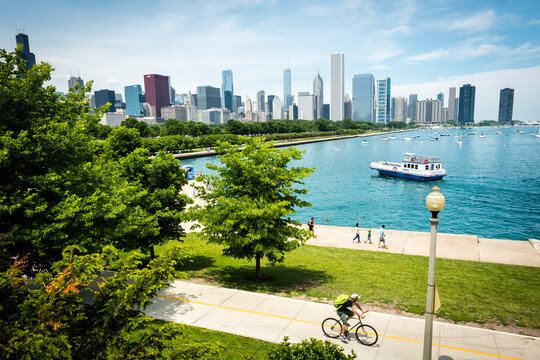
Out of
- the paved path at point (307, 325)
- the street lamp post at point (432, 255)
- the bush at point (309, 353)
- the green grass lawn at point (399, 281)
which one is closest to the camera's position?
the bush at point (309, 353)

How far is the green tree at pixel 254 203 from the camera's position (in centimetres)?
1407

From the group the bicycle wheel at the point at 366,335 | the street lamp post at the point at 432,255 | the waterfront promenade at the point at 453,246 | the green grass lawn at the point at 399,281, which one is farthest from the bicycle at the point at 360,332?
the waterfront promenade at the point at 453,246

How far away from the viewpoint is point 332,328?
34.5 ft

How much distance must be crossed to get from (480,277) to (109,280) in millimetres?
16574

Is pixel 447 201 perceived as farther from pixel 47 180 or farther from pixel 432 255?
pixel 47 180

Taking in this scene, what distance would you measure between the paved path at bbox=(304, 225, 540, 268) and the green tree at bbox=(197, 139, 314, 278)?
1041 cm

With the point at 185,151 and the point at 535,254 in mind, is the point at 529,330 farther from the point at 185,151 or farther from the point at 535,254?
the point at 185,151

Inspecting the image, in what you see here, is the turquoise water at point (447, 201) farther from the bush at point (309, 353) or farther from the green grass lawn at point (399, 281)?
the bush at point (309, 353)

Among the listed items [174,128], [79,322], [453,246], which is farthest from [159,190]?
[174,128]

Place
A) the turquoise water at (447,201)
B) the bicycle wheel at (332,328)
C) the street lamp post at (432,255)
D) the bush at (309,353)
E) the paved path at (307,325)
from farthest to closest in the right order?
the turquoise water at (447,201) → the bicycle wheel at (332,328) → the paved path at (307,325) → the street lamp post at (432,255) → the bush at (309,353)

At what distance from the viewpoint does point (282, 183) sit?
50.9 feet

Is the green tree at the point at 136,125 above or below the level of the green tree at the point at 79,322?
above

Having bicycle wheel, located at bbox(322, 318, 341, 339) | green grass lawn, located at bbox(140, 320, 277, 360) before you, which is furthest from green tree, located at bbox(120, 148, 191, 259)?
bicycle wheel, located at bbox(322, 318, 341, 339)

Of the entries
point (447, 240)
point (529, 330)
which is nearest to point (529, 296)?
point (529, 330)
